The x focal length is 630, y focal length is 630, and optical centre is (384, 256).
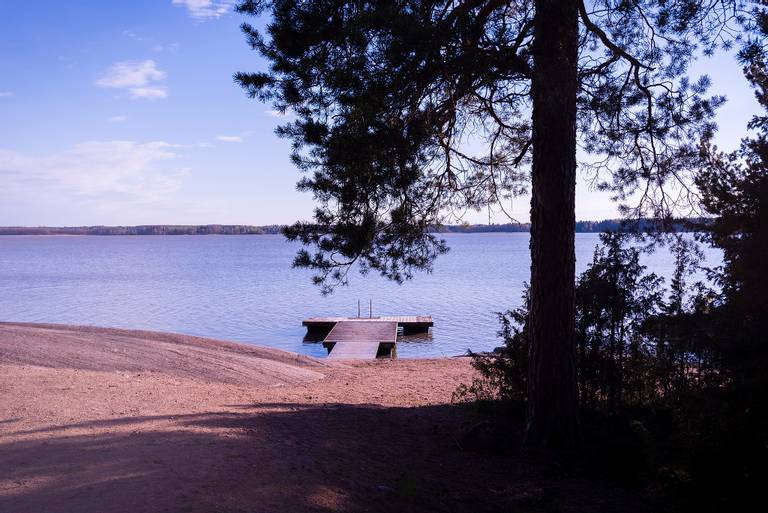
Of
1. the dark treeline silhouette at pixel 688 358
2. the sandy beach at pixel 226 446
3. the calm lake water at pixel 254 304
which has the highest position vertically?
the dark treeline silhouette at pixel 688 358

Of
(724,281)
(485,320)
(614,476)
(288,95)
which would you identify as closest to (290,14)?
(288,95)

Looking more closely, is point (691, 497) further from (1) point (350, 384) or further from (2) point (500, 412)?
(1) point (350, 384)

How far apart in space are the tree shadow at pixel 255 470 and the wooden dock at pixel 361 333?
14.8 m

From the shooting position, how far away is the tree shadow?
16.5 ft

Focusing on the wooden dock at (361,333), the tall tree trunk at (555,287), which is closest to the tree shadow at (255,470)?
the tall tree trunk at (555,287)

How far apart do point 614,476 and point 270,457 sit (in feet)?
12.7

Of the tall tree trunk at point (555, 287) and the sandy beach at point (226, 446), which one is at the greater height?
the tall tree trunk at point (555, 287)

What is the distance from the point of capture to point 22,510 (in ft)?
15.2

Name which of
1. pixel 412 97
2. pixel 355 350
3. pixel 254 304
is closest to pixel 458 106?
pixel 412 97

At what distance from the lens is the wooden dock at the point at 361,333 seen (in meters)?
24.0

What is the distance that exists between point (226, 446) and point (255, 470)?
2.83 feet

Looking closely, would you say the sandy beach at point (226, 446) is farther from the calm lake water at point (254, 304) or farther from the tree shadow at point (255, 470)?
the calm lake water at point (254, 304)

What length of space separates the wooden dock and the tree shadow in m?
14.8

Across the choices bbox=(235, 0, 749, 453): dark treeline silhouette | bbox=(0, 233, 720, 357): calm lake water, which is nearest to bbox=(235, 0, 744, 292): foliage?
bbox=(235, 0, 749, 453): dark treeline silhouette
